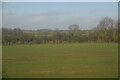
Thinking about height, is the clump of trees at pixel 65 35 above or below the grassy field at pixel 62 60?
above

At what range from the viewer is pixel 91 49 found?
5551mm

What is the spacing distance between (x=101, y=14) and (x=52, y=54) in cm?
130

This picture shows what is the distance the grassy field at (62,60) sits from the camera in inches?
217

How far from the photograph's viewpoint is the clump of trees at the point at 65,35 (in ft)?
18.1

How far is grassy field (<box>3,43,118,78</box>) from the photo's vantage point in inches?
217

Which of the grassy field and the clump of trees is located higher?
the clump of trees

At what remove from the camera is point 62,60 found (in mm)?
5559

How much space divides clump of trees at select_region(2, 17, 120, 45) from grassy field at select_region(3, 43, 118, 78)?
11 cm

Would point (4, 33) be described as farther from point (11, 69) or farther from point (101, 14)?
point (101, 14)

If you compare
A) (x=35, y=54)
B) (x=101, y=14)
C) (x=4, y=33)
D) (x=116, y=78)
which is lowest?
(x=116, y=78)

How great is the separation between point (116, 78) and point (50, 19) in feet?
6.01

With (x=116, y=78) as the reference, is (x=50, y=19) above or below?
above

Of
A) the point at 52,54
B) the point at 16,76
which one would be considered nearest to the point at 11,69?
the point at 16,76

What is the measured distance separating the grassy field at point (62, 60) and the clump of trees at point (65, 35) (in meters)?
0.11
